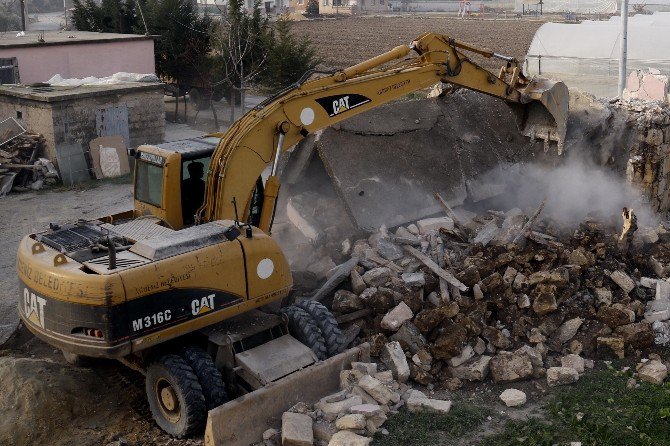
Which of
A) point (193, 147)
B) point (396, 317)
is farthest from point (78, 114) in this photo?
point (396, 317)

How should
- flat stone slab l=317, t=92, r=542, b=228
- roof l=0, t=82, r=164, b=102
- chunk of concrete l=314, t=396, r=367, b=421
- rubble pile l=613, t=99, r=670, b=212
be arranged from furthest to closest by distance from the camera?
roof l=0, t=82, r=164, b=102, rubble pile l=613, t=99, r=670, b=212, flat stone slab l=317, t=92, r=542, b=228, chunk of concrete l=314, t=396, r=367, b=421

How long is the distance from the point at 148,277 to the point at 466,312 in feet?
13.1

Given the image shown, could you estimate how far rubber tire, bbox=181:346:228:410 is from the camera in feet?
25.2

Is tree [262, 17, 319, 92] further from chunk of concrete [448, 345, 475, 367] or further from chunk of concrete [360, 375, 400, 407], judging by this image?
chunk of concrete [360, 375, 400, 407]

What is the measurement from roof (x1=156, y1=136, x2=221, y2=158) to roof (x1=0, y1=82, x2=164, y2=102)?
9861 mm

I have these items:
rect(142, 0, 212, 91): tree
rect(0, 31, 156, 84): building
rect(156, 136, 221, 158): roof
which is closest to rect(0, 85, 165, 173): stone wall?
rect(0, 31, 156, 84): building

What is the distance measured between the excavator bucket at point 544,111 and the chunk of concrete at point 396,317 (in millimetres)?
4052

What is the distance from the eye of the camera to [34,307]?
7.83 m

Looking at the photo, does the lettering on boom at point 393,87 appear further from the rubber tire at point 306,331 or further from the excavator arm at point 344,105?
the rubber tire at point 306,331

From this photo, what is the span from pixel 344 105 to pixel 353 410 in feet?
12.2

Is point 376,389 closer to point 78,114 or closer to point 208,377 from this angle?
point 208,377

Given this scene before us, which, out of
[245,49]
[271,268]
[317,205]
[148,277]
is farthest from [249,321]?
[245,49]

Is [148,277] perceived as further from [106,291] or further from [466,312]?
[466,312]

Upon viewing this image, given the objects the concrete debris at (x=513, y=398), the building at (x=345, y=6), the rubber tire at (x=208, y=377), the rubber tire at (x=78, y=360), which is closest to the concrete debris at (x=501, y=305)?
the concrete debris at (x=513, y=398)
